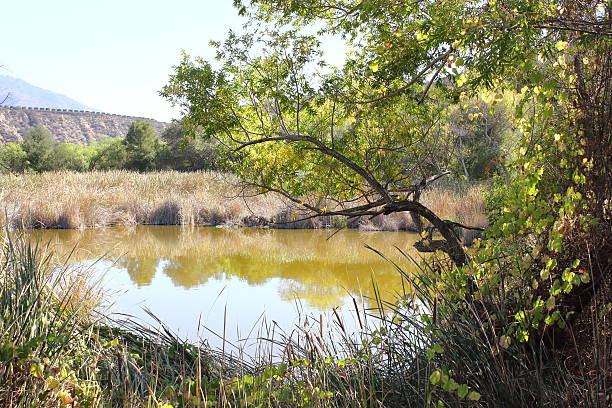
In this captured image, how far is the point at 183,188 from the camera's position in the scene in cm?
1981

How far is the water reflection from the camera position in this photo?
29.7ft

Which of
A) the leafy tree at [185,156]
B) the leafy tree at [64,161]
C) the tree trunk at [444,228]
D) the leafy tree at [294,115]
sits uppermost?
the leafy tree at [294,115]

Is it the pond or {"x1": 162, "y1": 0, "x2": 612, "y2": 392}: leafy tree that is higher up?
{"x1": 162, "y1": 0, "x2": 612, "y2": 392}: leafy tree

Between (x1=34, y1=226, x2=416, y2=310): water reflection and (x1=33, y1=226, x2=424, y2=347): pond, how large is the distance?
17mm

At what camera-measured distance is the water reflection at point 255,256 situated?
29.7 feet

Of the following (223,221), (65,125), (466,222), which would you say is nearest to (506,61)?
(466,222)

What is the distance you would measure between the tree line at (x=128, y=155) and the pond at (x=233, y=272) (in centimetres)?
1522

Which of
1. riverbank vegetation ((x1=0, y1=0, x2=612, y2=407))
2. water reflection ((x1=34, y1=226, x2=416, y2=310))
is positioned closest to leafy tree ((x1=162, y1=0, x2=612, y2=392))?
riverbank vegetation ((x1=0, y1=0, x2=612, y2=407))

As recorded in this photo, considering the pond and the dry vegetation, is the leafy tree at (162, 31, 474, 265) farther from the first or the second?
the dry vegetation

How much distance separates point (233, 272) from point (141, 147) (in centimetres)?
2519

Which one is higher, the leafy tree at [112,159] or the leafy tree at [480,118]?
the leafy tree at [480,118]

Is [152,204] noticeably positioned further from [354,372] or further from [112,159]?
[112,159]

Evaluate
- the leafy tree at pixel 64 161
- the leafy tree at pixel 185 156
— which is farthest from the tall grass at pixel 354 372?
the leafy tree at pixel 64 161

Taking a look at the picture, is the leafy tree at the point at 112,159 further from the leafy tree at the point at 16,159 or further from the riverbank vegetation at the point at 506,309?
the riverbank vegetation at the point at 506,309
